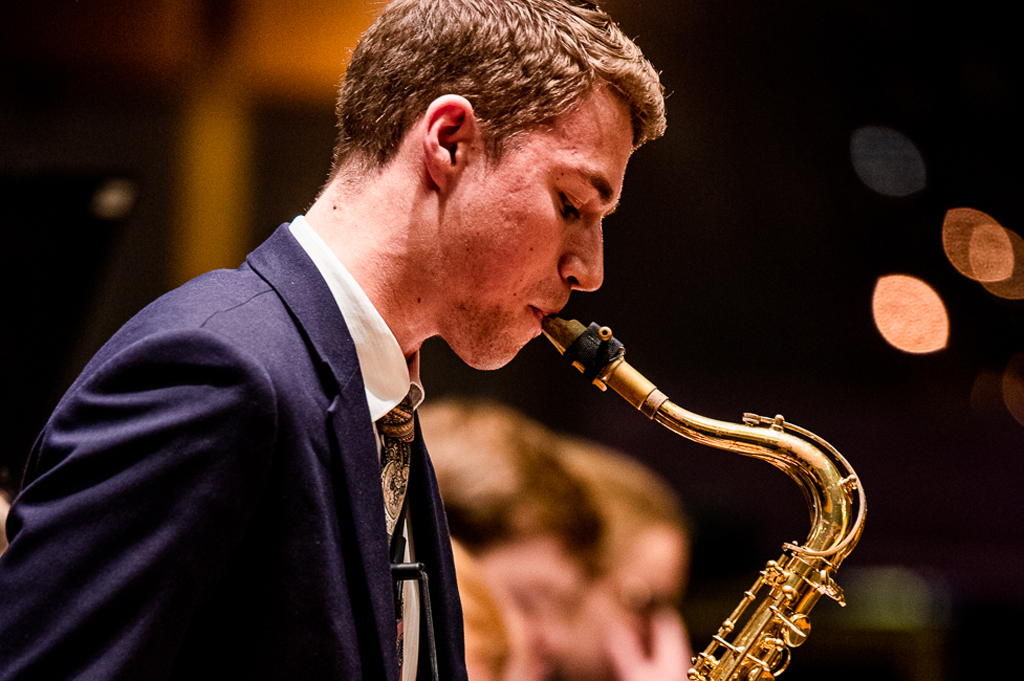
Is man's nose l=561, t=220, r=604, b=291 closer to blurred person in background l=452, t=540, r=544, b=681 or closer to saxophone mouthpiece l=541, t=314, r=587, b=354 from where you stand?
saxophone mouthpiece l=541, t=314, r=587, b=354

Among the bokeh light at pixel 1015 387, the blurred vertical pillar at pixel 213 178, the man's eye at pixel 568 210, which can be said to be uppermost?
the bokeh light at pixel 1015 387

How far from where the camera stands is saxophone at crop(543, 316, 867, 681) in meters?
1.42

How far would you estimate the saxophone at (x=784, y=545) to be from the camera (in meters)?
1.42

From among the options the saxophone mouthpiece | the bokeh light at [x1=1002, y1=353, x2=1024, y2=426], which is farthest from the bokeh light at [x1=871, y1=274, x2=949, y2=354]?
the saxophone mouthpiece

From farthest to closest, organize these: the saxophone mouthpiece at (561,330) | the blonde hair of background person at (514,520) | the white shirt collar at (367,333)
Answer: the blonde hair of background person at (514,520)
the saxophone mouthpiece at (561,330)
the white shirt collar at (367,333)

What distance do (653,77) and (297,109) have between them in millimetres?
961

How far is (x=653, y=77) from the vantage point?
1.22 m

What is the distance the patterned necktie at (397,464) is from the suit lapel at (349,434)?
0.17 meters

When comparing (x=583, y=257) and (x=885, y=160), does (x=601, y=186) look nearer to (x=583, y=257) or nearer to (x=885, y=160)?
(x=583, y=257)

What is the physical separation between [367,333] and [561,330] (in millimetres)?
351

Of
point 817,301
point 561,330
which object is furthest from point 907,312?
point 561,330

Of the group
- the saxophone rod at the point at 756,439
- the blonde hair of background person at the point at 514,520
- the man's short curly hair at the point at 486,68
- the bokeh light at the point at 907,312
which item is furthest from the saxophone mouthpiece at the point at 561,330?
the bokeh light at the point at 907,312

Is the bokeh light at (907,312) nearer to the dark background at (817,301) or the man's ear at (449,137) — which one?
the dark background at (817,301)

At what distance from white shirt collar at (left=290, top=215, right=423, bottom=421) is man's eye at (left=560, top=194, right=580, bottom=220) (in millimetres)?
304
